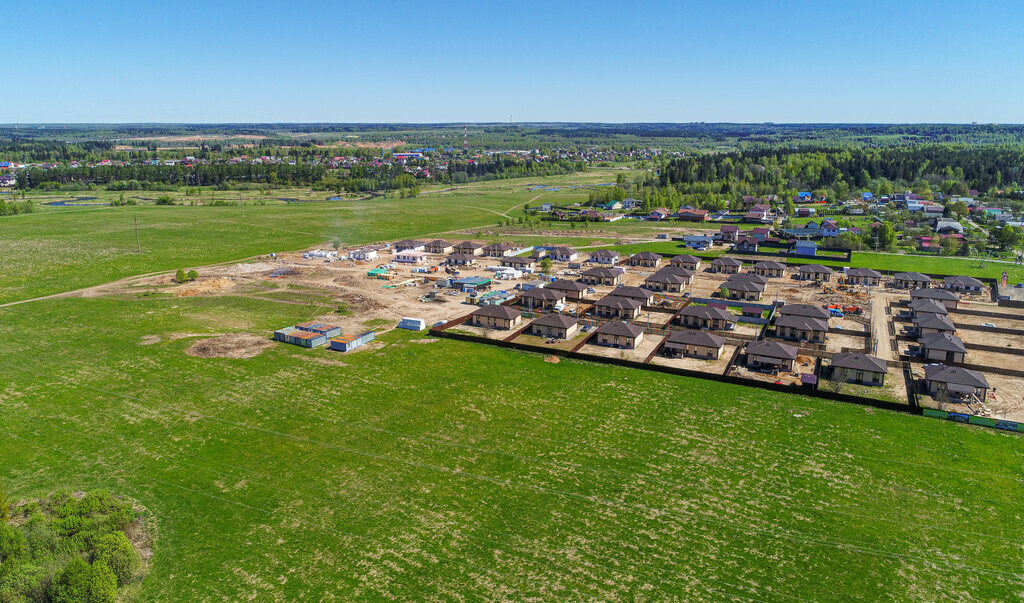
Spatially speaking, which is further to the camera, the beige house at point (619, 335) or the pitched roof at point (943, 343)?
the beige house at point (619, 335)

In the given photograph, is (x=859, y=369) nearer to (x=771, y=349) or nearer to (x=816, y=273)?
(x=771, y=349)

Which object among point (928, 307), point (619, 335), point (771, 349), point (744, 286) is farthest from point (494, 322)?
point (928, 307)

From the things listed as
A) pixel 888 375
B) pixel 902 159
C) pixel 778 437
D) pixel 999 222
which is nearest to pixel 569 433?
pixel 778 437

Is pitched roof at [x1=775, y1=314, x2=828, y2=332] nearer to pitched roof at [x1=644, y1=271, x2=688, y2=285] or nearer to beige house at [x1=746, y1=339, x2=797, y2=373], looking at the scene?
beige house at [x1=746, y1=339, x2=797, y2=373]

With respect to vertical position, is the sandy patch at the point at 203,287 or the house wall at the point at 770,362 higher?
the sandy patch at the point at 203,287

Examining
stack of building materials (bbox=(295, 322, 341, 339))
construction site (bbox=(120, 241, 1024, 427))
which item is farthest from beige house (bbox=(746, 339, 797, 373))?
stack of building materials (bbox=(295, 322, 341, 339))

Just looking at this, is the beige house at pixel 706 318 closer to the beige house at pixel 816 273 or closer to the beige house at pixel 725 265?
the beige house at pixel 816 273

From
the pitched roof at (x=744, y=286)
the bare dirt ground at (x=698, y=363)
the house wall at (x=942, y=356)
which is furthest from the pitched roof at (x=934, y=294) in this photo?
the bare dirt ground at (x=698, y=363)
